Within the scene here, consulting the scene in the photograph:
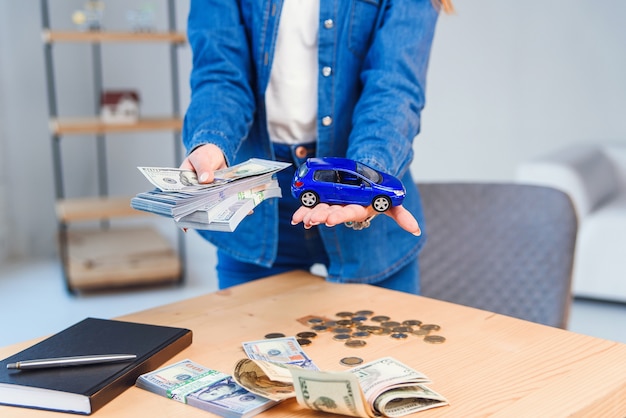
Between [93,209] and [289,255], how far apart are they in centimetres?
230

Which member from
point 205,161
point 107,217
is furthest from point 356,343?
point 107,217

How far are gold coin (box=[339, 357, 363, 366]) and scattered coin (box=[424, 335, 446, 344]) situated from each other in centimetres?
13

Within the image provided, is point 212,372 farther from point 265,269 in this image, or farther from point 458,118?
point 458,118

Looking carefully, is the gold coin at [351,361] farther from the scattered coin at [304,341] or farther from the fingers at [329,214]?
the fingers at [329,214]

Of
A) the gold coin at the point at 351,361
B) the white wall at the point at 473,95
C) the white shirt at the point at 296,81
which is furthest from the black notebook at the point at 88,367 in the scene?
the white wall at the point at 473,95

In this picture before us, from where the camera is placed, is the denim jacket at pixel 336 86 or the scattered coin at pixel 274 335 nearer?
the scattered coin at pixel 274 335

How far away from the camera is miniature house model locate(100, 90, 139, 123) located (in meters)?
3.69

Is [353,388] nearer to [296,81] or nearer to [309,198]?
[309,198]

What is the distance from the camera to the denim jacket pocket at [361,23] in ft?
4.58

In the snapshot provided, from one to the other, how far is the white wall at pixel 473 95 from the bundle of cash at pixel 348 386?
138 inches

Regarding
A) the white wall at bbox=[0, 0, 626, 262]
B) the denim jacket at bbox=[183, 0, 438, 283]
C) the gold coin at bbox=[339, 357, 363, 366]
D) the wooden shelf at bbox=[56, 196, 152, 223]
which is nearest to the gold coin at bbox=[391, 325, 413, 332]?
the gold coin at bbox=[339, 357, 363, 366]

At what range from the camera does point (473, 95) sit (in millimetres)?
4426

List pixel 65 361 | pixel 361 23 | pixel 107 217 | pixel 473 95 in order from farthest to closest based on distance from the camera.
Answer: pixel 473 95 → pixel 107 217 → pixel 361 23 → pixel 65 361

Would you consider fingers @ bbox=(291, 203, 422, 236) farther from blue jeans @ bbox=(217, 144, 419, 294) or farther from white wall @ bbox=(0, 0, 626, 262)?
white wall @ bbox=(0, 0, 626, 262)
